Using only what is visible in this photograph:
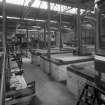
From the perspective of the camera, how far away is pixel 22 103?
2.21 meters

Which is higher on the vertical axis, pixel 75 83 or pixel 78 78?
pixel 78 78

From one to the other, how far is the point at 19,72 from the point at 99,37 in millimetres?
2841

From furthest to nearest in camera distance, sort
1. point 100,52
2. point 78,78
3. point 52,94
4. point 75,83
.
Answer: point 52,94
point 75,83
point 78,78
point 100,52

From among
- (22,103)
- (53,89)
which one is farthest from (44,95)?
(22,103)

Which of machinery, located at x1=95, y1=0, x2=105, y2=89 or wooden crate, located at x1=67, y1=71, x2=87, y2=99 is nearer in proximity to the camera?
machinery, located at x1=95, y1=0, x2=105, y2=89

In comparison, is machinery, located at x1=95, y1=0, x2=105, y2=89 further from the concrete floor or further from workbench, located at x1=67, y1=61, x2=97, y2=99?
the concrete floor

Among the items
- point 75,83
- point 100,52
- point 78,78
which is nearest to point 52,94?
point 75,83

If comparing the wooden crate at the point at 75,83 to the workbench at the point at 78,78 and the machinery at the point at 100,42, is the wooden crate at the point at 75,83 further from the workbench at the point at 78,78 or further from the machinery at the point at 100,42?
the machinery at the point at 100,42

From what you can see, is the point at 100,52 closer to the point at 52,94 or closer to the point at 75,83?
the point at 75,83

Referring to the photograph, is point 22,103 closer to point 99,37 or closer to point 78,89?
point 78,89

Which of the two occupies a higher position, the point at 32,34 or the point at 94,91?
the point at 32,34

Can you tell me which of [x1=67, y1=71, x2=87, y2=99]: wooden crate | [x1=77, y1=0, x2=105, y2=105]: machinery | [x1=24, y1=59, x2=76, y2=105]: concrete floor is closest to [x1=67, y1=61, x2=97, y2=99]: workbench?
[x1=67, y1=71, x2=87, y2=99]: wooden crate

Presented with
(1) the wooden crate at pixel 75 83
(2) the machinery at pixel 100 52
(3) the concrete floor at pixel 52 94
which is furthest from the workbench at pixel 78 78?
(2) the machinery at pixel 100 52

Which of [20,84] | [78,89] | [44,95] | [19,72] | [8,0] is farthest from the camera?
[8,0]
